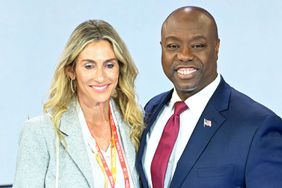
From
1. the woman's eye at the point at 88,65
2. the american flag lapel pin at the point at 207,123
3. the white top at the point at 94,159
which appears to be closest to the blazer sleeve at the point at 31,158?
the white top at the point at 94,159

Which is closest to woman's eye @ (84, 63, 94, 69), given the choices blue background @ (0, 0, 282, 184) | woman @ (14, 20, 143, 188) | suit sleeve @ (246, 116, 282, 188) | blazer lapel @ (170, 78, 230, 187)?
woman @ (14, 20, 143, 188)

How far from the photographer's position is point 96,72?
2293mm

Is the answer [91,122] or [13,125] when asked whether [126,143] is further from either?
[13,125]

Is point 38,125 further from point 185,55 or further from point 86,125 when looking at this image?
point 185,55

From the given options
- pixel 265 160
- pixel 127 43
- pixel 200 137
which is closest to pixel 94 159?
pixel 200 137

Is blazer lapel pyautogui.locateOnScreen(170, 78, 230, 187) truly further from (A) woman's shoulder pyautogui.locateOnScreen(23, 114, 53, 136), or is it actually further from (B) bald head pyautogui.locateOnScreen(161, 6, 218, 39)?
(A) woman's shoulder pyautogui.locateOnScreen(23, 114, 53, 136)

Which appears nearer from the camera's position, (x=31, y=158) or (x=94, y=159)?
(x=31, y=158)

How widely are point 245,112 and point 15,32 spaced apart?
1.72 metres

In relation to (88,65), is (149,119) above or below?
below

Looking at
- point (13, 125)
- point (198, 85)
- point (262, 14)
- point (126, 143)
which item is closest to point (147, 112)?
point (126, 143)

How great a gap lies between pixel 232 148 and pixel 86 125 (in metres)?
0.60

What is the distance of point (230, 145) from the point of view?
6.63ft

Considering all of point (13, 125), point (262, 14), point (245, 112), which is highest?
point (262, 14)

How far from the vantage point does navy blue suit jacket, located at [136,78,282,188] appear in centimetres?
194
